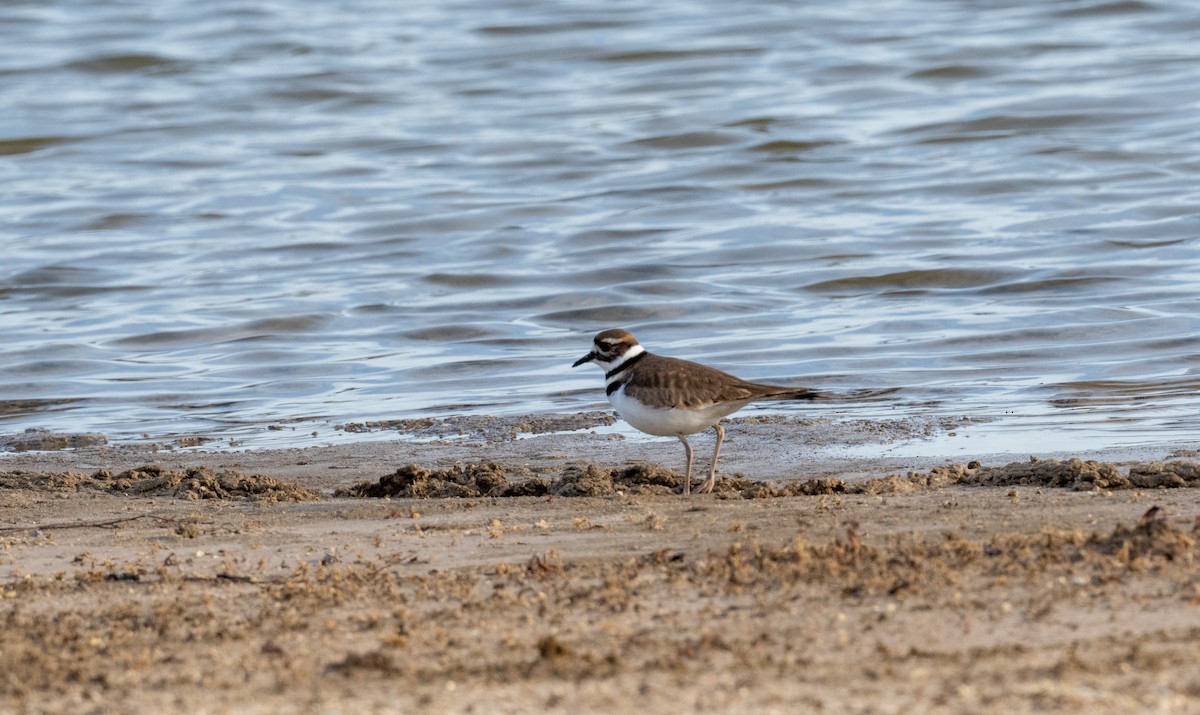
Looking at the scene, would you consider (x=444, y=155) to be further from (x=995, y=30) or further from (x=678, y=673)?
(x=678, y=673)

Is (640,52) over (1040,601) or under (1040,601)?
over

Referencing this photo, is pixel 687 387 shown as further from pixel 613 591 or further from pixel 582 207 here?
pixel 582 207

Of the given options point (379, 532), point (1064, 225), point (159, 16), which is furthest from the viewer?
point (159, 16)

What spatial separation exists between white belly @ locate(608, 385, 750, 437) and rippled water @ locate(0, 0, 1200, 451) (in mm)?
1931

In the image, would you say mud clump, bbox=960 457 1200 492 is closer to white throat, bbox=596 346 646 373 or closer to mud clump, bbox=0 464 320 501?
white throat, bbox=596 346 646 373

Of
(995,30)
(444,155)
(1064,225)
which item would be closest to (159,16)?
(444,155)

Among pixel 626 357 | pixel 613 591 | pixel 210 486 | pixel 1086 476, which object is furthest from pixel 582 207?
pixel 613 591

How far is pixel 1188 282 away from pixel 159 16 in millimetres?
21354

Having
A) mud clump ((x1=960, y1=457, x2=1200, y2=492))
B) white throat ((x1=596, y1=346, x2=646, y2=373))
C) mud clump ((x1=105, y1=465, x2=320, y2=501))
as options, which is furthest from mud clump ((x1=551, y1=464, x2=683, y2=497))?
mud clump ((x1=960, y1=457, x2=1200, y2=492))

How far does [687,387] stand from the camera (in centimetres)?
751

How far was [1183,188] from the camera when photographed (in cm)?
1669

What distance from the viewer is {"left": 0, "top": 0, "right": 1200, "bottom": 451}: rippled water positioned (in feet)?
36.3

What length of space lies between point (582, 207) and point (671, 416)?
10.2 m

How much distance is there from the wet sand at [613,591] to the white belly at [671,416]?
208 millimetres
